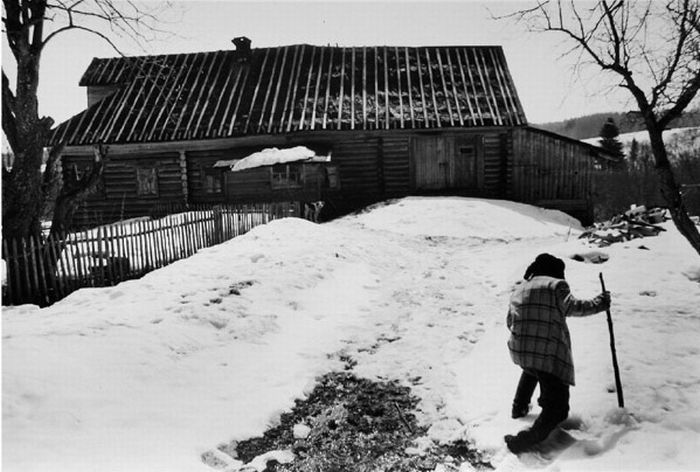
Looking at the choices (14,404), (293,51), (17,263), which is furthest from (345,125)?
(14,404)

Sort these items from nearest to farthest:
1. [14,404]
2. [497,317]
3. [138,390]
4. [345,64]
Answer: [14,404] < [138,390] < [497,317] < [345,64]

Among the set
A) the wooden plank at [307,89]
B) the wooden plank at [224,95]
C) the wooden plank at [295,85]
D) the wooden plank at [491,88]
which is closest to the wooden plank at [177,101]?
the wooden plank at [224,95]

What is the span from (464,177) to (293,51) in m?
11.2

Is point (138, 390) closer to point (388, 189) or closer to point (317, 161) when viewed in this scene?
point (317, 161)

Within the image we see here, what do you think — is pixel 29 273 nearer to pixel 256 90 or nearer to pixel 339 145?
pixel 339 145

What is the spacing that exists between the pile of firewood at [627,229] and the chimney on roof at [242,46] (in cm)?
1916

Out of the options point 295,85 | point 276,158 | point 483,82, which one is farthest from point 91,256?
point 483,82

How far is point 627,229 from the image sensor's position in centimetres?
1112

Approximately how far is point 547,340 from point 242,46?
24.0 metres

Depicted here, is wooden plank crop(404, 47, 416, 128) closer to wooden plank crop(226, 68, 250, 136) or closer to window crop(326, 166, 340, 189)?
window crop(326, 166, 340, 189)

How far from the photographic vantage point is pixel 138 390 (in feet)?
14.6

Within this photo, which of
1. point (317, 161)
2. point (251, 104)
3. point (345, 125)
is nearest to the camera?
point (317, 161)

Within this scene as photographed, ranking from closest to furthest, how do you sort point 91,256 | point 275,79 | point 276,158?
point 91,256, point 276,158, point 275,79

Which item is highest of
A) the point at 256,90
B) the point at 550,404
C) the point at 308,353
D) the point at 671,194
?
the point at 256,90
